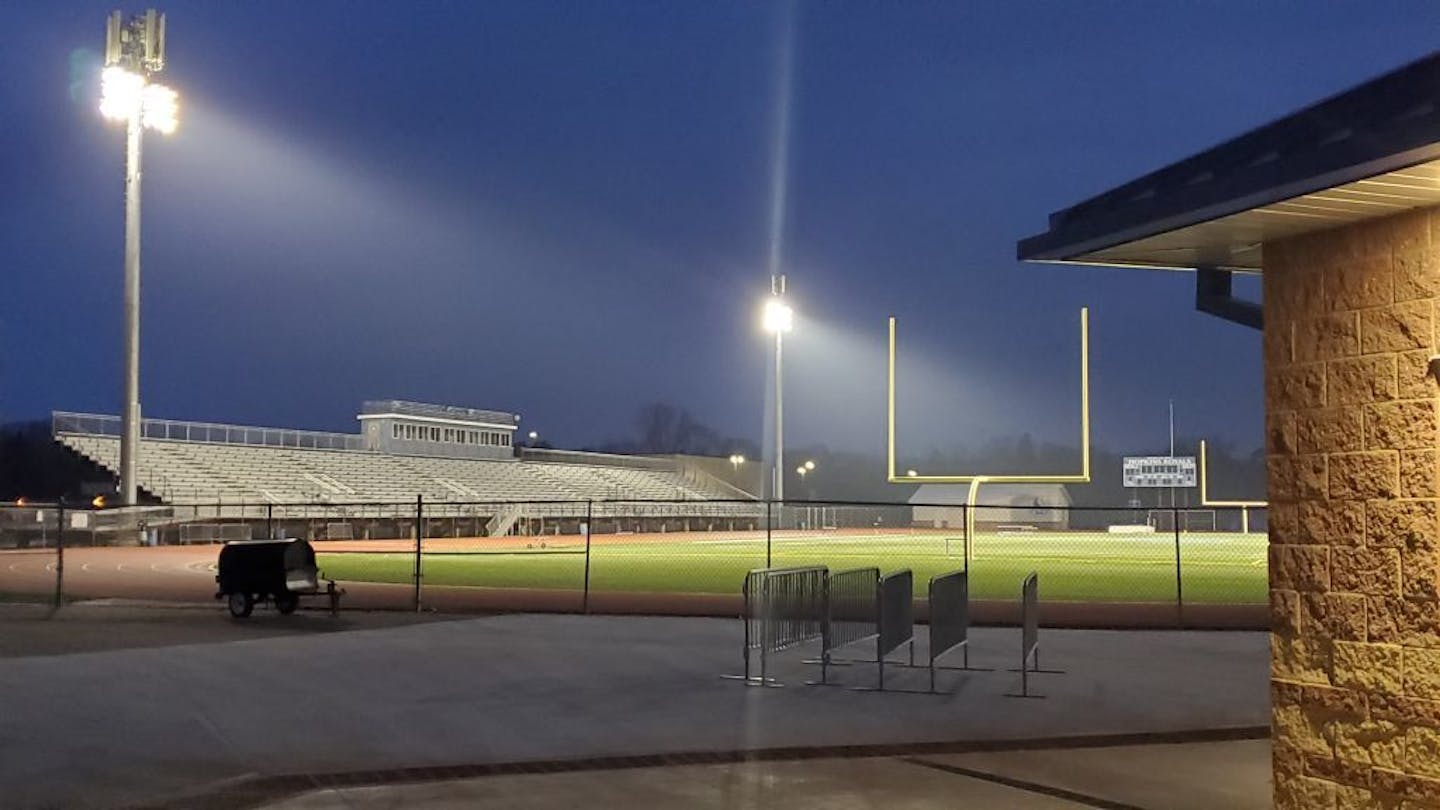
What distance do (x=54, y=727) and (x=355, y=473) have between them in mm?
64287

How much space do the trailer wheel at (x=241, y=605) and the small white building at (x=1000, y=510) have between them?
182ft

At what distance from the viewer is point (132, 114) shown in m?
45.2

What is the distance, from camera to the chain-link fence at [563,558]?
2627 cm

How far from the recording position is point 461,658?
1655 cm

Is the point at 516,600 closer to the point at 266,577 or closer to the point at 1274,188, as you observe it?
the point at 266,577

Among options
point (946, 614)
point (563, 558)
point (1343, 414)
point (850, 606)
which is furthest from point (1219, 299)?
point (563, 558)

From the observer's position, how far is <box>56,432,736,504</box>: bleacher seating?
60.9 meters

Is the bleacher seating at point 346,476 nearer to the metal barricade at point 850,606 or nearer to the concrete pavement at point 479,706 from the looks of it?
the concrete pavement at point 479,706

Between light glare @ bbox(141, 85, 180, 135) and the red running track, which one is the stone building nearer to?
the red running track

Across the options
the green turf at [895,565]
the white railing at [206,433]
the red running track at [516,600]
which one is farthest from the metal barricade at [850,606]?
the white railing at [206,433]

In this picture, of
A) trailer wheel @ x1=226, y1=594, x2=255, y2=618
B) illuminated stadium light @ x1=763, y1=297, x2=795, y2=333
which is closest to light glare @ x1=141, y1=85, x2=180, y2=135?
illuminated stadium light @ x1=763, y1=297, x2=795, y2=333

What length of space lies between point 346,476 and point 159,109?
96.0ft

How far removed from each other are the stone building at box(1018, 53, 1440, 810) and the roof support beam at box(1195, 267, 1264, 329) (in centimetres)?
68

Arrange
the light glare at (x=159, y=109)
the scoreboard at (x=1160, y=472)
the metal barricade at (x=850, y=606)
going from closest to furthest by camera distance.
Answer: the metal barricade at (x=850, y=606) < the light glare at (x=159, y=109) < the scoreboard at (x=1160, y=472)
